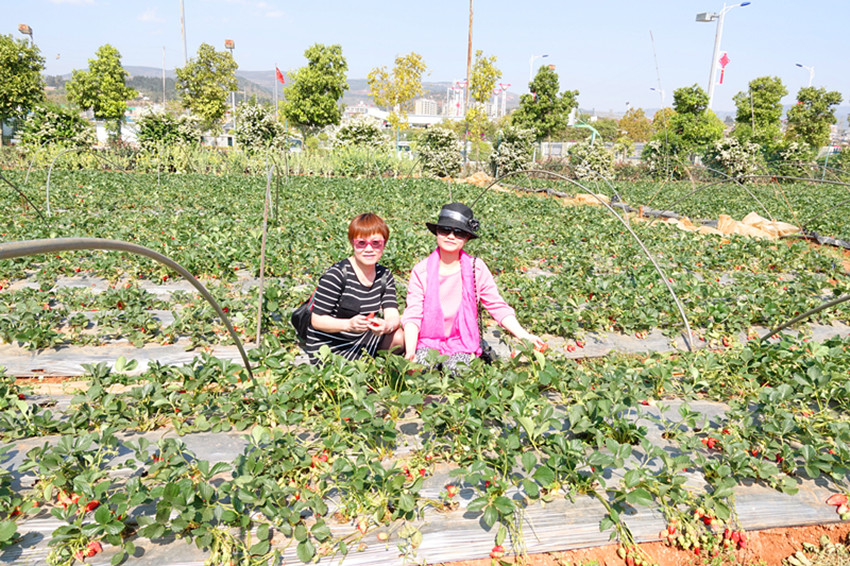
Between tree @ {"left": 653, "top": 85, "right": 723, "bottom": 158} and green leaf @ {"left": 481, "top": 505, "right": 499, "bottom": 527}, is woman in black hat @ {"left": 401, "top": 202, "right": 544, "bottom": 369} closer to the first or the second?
green leaf @ {"left": 481, "top": 505, "right": 499, "bottom": 527}

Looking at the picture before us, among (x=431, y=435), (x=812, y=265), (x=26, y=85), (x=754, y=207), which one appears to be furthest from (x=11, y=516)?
(x=26, y=85)

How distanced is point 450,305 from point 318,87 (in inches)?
1088

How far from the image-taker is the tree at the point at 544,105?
22594 millimetres

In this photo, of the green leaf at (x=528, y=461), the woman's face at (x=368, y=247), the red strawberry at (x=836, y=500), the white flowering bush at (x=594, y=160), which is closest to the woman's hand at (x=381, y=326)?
the woman's face at (x=368, y=247)

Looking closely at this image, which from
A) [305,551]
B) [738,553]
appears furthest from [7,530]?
[738,553]

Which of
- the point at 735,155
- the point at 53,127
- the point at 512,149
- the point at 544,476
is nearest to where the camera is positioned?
the point at 544,476

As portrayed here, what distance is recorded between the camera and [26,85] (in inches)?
802

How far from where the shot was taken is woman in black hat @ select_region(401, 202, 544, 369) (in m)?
3.11

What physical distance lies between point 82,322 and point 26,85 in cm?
2316

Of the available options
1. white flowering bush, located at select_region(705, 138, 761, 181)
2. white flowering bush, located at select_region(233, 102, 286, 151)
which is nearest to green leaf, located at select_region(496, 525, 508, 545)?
white flowering bush, located at select_region(233, 102, 286, 151)

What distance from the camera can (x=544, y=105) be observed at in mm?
22984

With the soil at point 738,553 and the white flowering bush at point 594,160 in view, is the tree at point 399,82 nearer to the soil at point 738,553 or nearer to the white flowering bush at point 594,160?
the white flowering bush at point 594,160

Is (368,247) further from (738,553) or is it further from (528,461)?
(738,553)

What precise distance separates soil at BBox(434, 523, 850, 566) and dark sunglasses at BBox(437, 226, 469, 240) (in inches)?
67.4
